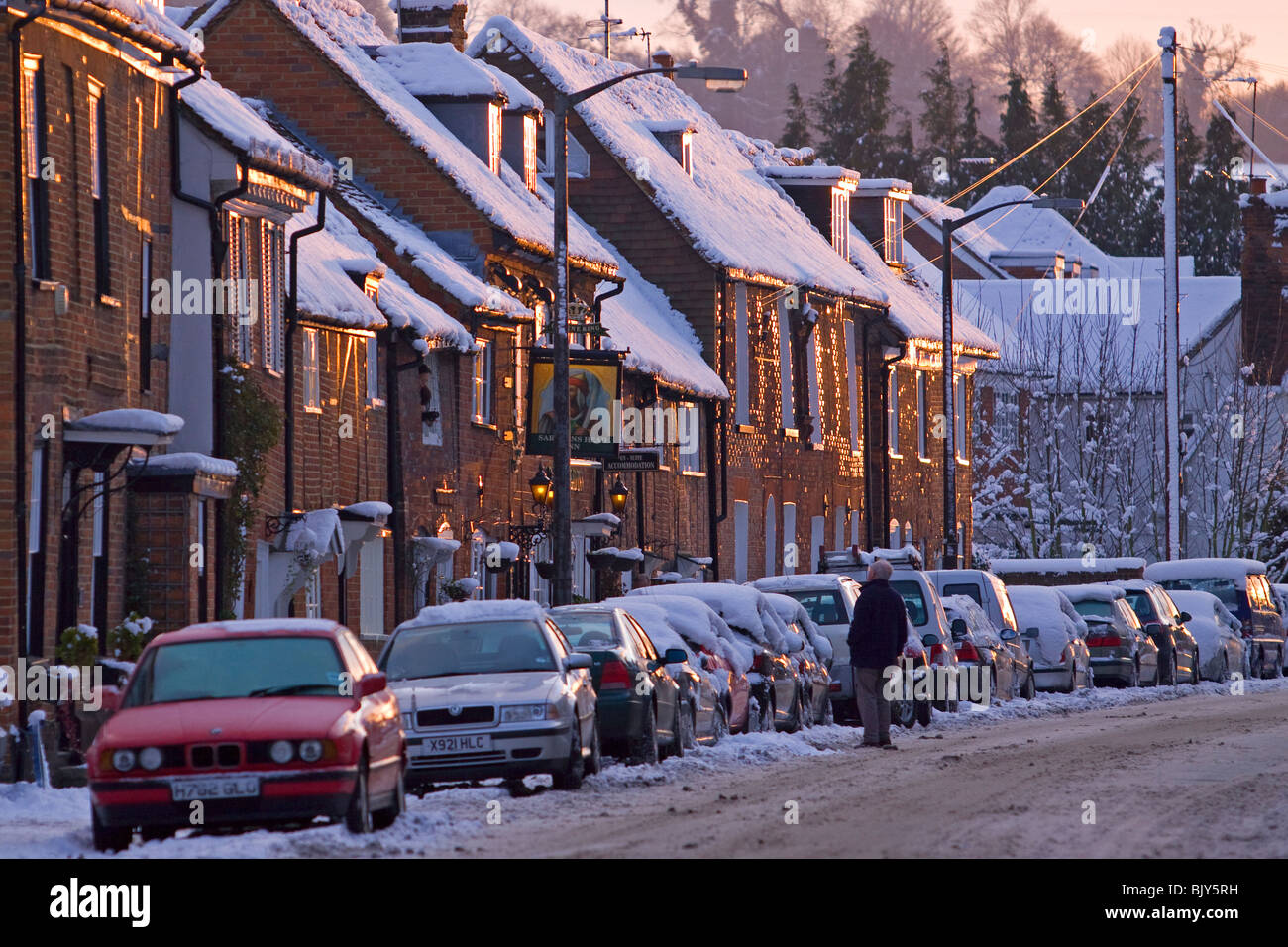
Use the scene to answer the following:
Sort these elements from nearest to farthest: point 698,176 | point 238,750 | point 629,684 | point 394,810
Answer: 1. point 238,750
2. point 394,810
3. point 629,684
4. point 698,176

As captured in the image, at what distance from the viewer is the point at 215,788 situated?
14281 mm

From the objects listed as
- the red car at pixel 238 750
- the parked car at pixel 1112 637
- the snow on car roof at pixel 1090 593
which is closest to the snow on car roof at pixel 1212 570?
the parked car at pixel 1112 637

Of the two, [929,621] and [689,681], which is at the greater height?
[929,621]

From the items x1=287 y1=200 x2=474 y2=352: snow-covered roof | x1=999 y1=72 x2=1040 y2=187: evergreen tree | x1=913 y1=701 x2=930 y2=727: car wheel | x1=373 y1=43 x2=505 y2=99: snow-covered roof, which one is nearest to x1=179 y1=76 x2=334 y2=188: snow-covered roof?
x1=287 y1=200 x2=474 y2=352: snow-covered roof

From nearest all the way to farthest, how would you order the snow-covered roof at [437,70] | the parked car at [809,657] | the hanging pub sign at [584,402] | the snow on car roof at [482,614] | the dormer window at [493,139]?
1. the snow on car roof at [482,614]
2. the parked car at [809,657]
3. the hanging pub sign at [584,402]
4. the snow-covered roof at [437,70]
5. the dormer window at [493,139]

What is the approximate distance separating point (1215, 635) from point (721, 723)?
714 inches

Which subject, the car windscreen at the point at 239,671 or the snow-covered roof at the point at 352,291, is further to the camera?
the snow-covered roof at the point at 352,291

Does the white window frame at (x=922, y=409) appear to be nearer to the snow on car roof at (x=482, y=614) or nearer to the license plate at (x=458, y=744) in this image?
the snow on car roof at (x=482, y=614)

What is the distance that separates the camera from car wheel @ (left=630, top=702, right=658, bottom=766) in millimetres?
20578

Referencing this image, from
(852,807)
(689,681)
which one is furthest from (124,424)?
(852,807)

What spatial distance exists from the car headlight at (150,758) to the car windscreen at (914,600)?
1552 cm

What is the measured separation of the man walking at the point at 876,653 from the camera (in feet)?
76.7

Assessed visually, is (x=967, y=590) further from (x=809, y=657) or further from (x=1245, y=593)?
(x=1245, y=593)

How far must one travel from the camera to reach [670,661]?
70.4ft
